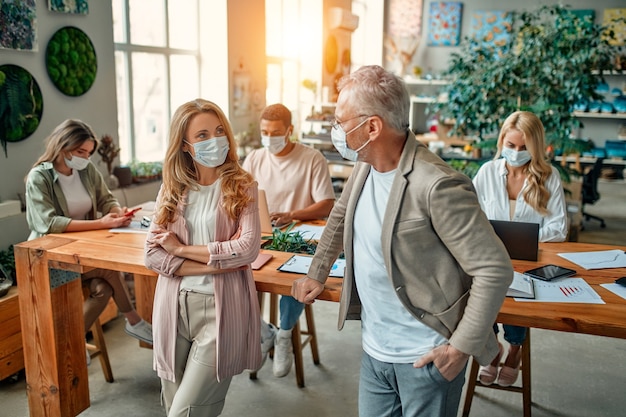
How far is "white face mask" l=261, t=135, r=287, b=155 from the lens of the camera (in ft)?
11.2

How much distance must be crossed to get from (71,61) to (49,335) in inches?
84.6

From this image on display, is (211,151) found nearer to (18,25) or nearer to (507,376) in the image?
(507,376)

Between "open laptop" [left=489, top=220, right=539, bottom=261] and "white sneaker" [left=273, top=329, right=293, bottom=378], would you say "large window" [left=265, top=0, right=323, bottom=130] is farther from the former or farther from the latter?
"open laptop" [left=489, top=220, right=539, bottom=261]

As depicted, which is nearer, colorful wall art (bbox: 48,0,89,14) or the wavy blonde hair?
the wavy blonde hair

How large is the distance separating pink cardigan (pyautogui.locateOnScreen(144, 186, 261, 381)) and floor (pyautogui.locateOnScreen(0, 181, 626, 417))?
98cm

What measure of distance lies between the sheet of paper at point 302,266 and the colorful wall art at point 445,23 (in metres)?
9.18

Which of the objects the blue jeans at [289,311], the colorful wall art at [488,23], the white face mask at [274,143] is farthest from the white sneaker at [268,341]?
the colorful wall art at [488,23]

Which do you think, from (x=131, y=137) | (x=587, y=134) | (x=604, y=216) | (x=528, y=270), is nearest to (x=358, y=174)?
(x=528, y=270)

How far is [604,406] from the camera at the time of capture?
3.09 m

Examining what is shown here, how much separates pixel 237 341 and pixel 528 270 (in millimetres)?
1177

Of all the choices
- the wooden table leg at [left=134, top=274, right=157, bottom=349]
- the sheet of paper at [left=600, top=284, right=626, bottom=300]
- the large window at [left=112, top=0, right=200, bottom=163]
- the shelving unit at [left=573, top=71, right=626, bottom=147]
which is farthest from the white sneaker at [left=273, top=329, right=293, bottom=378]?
the shelving unit at [left=573, top=71, right=626, bottom=147]

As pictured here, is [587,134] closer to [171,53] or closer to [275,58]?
[275,58]

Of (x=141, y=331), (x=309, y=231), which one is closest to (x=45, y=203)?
(x=141, y=331)

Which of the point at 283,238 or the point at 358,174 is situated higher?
the point at 358,174
